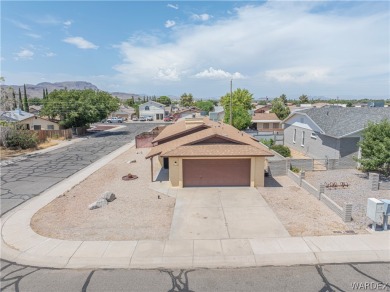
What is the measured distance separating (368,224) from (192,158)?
10443 millimetres

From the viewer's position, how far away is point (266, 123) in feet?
164

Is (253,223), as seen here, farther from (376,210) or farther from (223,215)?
(376,210)

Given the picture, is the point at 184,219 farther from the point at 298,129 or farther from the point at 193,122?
the point at 298,129

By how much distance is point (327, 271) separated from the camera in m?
9.52

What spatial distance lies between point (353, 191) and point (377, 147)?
158 inches

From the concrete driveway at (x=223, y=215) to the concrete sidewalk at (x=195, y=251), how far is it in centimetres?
63

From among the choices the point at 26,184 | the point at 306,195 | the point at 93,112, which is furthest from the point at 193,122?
the point at 93,112

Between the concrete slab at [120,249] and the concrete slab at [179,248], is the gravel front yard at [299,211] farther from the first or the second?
the concrete slab at [120,249]

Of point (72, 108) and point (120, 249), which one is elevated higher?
point (72, 108)

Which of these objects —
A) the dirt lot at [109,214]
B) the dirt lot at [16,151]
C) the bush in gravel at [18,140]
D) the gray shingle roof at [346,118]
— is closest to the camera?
the dirt lot at [109,214]

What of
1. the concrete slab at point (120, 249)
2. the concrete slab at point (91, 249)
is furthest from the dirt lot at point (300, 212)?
the concrete slab at point (91, 249)

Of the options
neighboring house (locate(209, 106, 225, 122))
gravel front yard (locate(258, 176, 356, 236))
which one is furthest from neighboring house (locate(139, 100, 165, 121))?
gravel front yard (locate(258, 176, 356, 236))

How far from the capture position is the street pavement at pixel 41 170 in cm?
1817

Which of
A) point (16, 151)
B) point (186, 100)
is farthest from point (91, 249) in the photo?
point (186, 100)
